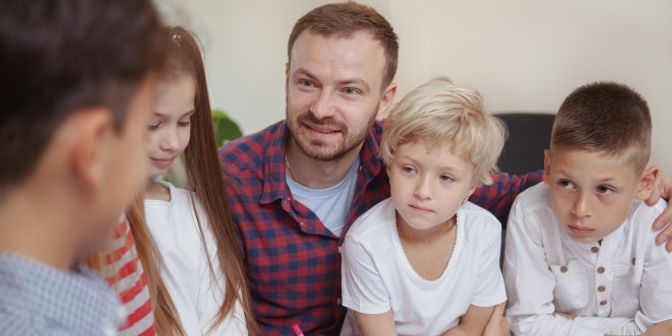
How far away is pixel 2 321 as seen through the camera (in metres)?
0.59

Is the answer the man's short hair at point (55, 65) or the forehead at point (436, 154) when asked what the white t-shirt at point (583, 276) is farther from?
the man's short hair at point (55, 65)

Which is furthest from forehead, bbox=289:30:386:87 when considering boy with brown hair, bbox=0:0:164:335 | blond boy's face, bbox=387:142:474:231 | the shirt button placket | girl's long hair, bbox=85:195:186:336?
boy with brown hair, bbox=0:0:164:335

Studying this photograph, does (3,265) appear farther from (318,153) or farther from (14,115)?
(318,153)

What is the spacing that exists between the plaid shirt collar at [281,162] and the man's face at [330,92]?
4 centimetres

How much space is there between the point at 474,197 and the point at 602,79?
0.59 metres

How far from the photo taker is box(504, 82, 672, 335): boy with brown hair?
1.28 meters

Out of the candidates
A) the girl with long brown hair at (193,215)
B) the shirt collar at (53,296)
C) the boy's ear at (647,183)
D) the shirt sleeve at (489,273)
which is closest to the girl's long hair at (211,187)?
the girl with long brown hair at (193,215)

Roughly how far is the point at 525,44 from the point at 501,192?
577 millimetres

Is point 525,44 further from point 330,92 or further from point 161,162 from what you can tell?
point 161,162

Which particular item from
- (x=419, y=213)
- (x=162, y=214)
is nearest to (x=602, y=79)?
(x=419, y=213)

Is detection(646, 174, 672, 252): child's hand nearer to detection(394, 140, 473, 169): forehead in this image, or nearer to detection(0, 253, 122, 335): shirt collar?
detection(394, 140, 473, 169): forehead

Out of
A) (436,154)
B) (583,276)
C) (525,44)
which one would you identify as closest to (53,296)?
(436,154)

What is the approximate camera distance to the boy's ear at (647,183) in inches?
52.7

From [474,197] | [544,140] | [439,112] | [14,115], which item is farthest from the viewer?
[544,140]
